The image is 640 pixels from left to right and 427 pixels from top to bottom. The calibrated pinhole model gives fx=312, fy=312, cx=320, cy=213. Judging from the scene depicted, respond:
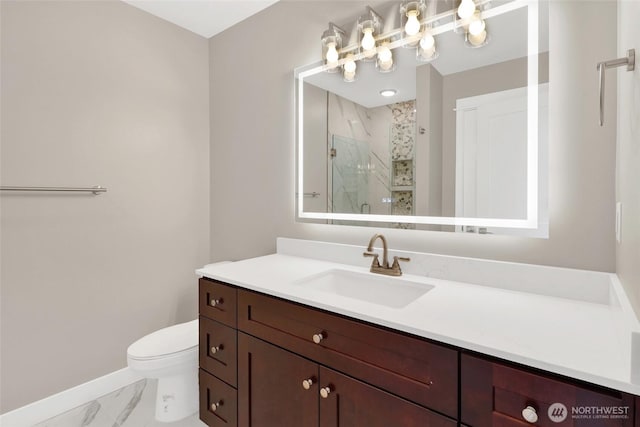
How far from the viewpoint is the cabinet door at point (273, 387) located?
112cm

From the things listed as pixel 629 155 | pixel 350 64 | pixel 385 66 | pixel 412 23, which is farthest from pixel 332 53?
pixel 629 155

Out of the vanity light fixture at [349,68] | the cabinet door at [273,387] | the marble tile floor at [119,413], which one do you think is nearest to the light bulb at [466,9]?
the vanity light fixture at [349,68]

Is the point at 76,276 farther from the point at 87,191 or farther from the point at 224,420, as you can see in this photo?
the point at 224,420

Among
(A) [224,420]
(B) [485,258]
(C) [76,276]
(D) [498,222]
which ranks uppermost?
(D) [498,222]

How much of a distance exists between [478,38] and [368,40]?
1.74 feet

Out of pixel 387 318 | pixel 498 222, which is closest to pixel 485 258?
pixel 498 222

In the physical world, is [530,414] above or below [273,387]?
above

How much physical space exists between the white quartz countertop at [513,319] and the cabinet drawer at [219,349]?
0.25m

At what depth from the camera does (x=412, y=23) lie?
1466mm

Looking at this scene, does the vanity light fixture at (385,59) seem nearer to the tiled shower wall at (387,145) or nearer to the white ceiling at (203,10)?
the tiled shower wall at (387,145)

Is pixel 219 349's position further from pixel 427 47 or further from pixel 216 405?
pixel 427 47

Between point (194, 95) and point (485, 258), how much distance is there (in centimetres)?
229

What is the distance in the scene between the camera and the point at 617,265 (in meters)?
1.04

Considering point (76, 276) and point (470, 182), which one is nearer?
point (470, 182)
